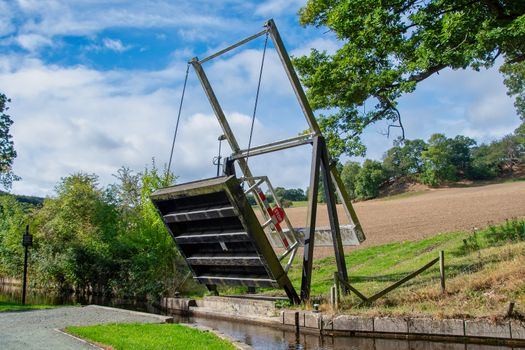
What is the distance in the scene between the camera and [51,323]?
11672 millimetres

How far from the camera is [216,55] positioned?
43.3ft

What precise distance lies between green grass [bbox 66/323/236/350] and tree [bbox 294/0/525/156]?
8.32 m

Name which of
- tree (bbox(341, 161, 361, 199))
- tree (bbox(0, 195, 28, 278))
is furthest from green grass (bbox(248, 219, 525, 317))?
tree (bbox(341, 161, 361, 199))

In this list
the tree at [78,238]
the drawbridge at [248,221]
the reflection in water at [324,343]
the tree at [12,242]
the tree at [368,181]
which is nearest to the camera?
the reflection in water at [324,343]

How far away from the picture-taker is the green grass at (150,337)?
854 cm

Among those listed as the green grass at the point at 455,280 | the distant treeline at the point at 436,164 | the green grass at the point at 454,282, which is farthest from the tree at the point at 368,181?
the green grass at the point at 454,282

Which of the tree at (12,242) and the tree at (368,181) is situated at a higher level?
the tree at (368,181)

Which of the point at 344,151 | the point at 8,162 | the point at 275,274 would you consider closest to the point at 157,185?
the point at 344,151

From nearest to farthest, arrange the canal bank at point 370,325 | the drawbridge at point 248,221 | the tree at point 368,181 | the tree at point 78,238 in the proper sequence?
the canal bank at point 370,325 < the drawbridge at point 248,221 < the tree at point 78,238 < the tree at point 368,181

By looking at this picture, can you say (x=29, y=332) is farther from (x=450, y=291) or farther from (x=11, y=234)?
(x=11, y=234)

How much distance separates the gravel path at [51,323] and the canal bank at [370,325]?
2.43 meters

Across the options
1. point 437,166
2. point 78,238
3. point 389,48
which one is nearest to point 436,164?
point 437,166

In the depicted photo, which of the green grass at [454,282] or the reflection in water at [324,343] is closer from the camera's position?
the reflection in water at [324,343]

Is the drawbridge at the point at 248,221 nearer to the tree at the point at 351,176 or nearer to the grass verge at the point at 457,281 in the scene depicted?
the grass verge at the point at 457,281
